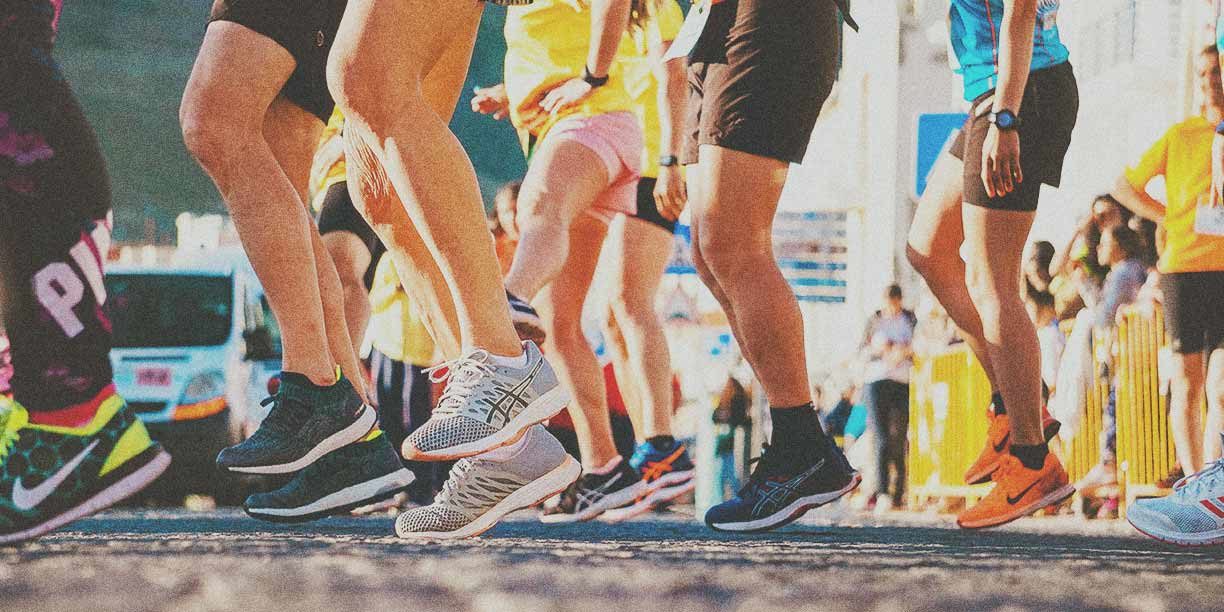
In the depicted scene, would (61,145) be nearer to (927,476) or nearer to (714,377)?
(714,377)

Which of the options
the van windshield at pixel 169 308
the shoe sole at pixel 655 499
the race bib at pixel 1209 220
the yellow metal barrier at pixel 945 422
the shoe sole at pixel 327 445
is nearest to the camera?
Result: the shoe sole at pixel 327 445

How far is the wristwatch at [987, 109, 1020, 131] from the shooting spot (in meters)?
4.09

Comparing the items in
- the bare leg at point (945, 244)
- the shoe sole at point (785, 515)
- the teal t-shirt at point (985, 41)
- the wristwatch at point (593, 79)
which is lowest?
the shoe sole at point (785, 515)

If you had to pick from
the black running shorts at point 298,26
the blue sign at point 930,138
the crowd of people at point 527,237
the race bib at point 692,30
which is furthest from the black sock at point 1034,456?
the blue sign at point 930,138

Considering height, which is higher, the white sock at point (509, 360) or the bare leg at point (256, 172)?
the bare leg at point (256, 172)

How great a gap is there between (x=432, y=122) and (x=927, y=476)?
7.64m

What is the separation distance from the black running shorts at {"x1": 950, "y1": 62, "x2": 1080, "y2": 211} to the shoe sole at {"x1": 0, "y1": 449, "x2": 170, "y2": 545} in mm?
2266

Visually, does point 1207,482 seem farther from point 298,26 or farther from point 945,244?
point 298,26

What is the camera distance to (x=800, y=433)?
3750 millimetres

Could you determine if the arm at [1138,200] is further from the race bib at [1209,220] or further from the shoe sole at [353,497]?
the shoe sole at [353,497]

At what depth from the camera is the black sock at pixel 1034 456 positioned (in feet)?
13.9

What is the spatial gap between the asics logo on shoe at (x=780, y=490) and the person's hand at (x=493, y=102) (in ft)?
6.94

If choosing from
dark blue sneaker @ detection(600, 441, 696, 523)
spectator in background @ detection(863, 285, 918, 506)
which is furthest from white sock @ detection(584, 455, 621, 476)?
spectator in background @ detection(863, 285, 918, 506)

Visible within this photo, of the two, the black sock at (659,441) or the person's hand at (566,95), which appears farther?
the black sock at (659,441)
